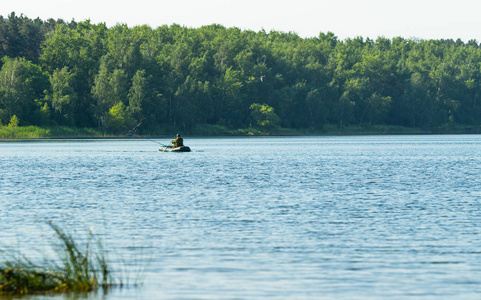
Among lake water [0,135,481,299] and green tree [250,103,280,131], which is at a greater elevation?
green tree [250,103,280,131]

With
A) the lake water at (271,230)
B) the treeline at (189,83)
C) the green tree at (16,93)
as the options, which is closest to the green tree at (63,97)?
the treeline at (189,83)

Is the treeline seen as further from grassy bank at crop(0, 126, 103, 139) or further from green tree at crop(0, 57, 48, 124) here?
grassy bank at crop(0, 126, 103, 139)

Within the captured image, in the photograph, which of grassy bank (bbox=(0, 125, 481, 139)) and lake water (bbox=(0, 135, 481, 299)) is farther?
grassy bank (bbox=(0, 125, 481, 139))

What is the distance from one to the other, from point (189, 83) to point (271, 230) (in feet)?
420

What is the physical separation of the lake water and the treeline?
93.3 m

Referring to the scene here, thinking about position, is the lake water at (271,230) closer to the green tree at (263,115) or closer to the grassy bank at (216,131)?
the grassy bank at (216,131)

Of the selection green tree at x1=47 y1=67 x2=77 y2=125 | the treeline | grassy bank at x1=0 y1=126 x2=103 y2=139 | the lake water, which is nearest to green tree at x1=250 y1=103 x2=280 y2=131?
the treeline

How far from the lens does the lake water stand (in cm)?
1550

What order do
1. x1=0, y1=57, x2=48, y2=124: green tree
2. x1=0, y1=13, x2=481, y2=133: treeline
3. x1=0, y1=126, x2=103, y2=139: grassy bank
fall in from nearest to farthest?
x1=0, y1=57, x2=48, y2=124: green tree < x1=0, y1=126, x2=103, y2=139: grassy bank < x1=0, y1=13, x2=481, y2=133: treeline

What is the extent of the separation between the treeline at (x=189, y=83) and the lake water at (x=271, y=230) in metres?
93.3

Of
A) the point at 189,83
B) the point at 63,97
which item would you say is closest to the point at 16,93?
the point at 63,97

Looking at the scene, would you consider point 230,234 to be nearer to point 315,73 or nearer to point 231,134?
point 231,134

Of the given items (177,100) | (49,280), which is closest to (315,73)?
(177,100)

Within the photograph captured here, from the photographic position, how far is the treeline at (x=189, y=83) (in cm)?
13788
